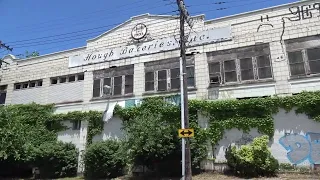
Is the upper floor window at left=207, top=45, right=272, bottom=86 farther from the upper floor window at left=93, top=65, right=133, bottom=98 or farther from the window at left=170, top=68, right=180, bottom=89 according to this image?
the upper floor window at left=93, top=65, right=133, bottom=98

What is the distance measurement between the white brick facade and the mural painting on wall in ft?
9.08

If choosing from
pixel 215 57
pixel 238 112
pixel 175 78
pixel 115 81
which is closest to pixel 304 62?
pixel 238 112

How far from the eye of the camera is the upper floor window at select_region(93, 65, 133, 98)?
24.8 m

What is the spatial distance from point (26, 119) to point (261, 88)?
18.4 m

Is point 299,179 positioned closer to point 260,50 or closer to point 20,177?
point 260,50

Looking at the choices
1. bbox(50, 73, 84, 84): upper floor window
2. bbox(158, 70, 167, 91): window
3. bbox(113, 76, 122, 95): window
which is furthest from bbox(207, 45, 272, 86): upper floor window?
bbox(50, 73, 84, 84): upper floor window

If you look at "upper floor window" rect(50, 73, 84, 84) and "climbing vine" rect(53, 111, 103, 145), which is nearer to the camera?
"climbing vine" rect(53, 111, 103, 145)

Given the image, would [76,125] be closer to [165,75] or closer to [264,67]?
[165,75]

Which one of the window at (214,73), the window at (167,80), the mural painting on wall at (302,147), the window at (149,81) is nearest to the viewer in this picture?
the mural painting on wall at (302,147)

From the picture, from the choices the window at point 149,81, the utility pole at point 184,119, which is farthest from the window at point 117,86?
the utility pole at point 184,119

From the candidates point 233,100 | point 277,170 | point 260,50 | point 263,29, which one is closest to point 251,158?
point 277,170

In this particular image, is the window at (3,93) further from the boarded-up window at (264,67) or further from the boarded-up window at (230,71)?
the boarded-up window at (264,67)

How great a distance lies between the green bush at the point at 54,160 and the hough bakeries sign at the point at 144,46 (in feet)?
24.1

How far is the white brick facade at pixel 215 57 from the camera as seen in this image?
20188 mm
